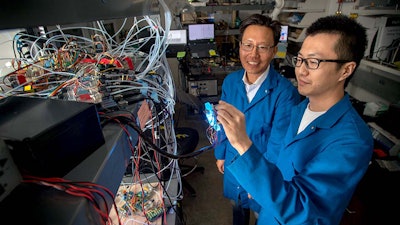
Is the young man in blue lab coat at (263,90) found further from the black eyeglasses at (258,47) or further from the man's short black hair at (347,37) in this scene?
the man's short black hair at (347,37)

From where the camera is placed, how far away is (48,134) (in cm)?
39

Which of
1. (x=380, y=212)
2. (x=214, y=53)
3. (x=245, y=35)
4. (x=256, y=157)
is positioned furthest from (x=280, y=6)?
(x=256, y=157)

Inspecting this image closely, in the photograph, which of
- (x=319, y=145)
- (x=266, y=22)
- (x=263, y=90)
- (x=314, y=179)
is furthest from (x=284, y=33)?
(x=314, y=179)

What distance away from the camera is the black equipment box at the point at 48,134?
37 centimetres

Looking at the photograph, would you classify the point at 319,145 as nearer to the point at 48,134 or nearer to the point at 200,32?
the point at 48,134

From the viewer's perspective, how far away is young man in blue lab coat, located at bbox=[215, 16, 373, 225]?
2.29 ft

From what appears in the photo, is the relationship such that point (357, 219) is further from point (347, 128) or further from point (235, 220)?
point (347, 128)

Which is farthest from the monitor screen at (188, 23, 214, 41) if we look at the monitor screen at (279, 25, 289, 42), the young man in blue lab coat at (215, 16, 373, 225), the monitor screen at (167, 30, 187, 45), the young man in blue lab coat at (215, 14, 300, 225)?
the young man in blue lab coat at (215, 16, 373, 225)

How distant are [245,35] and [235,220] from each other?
1408 millimetres

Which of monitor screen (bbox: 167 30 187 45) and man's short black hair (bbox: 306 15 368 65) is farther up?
man's short black hair (bbox: 306 15 368 65)

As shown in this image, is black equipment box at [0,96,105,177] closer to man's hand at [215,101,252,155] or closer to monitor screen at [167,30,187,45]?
man's hand at [215,101,252,155]

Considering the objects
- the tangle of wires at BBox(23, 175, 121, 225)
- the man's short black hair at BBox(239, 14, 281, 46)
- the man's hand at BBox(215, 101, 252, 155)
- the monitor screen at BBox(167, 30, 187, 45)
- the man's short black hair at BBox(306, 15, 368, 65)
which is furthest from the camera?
the monitor screen at BBox(167, 30, 187, 45)

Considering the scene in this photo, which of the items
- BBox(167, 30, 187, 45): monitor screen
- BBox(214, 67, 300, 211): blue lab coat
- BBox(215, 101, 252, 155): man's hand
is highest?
BBox(167, 30, 187, 45): monitor screen

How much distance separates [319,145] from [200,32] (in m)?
3.05
